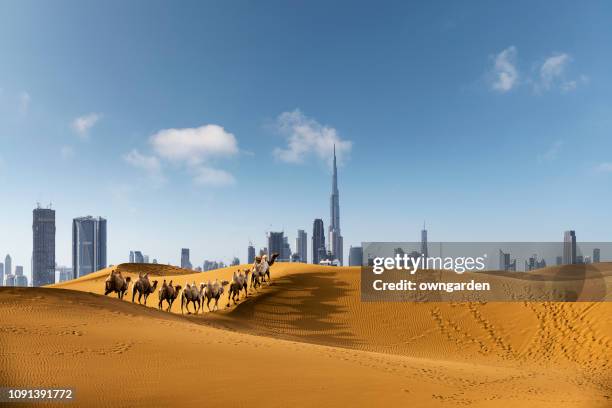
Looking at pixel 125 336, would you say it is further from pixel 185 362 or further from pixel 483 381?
pixel 483 381

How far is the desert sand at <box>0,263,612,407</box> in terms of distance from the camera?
932cm

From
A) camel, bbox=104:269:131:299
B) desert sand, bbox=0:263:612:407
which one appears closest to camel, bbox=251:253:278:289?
desert sand, bbox=0:263:612:407

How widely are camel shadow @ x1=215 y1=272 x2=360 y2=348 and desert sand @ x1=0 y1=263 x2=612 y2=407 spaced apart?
0.40 ft

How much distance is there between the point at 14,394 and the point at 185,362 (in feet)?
12.6

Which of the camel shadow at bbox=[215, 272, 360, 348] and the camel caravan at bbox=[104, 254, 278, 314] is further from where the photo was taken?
the camel caravan at bbox=[104, 254, 278, 314]

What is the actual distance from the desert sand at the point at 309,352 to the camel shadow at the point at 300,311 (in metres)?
0.12

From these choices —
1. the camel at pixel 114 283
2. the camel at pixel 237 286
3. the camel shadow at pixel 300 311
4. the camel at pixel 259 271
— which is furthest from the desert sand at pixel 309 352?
the camel at pixel 114 283

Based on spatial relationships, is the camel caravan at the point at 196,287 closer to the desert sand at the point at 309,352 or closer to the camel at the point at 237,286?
the camel at the point at 237,286

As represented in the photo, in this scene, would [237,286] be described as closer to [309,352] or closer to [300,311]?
[300,311]

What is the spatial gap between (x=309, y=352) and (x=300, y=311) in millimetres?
12032

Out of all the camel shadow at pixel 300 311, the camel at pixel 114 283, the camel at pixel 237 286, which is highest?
the camel at pixel 114 283

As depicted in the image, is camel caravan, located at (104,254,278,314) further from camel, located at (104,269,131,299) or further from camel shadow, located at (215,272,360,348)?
camel shadow, located at (215,272,360,348)

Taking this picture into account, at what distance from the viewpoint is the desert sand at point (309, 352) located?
9320 mm

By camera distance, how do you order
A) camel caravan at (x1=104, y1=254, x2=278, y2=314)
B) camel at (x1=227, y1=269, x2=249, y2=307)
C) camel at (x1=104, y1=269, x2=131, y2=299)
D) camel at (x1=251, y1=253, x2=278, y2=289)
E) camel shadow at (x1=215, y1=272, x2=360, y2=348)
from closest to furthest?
camel at (x1=104, y1=269, x2=131, y2=299) < camel shadow at (x1=215, y1=272, x2=360, y2=348) < camel caravan at (x1=104, y1=254, x2=278, y2=314) < camel at (x1=227, y1=269, x2=249, y2=307) < camel at (x1=251, y1=253, x2=278, y2=289)
